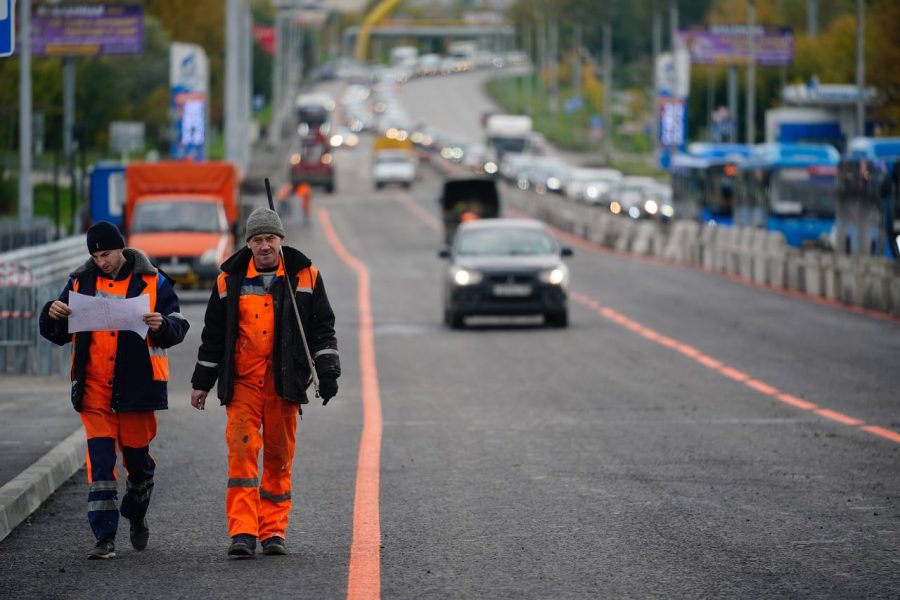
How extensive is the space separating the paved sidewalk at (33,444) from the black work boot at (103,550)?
0.88 m

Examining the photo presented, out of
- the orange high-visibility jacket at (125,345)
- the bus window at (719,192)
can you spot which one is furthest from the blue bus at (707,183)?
the orange high-visibility jacket at (125,345)

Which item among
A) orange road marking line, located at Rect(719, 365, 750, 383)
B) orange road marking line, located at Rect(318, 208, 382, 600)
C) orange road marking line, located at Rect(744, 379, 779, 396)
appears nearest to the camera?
orange road marking line, located at Rect(318, 208, 382, 600)

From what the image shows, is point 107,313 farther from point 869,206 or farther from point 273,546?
point 869,206

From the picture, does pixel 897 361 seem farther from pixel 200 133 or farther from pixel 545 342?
pixel 200 133

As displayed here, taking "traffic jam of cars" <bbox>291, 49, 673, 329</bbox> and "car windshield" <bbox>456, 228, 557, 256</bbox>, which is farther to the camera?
"car windshield" <bbox>456, 228, 557, 256</bbox>

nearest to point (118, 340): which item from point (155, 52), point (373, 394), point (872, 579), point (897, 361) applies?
point (872, 579)

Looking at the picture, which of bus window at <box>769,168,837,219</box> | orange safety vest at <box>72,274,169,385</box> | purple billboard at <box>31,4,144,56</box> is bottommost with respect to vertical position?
orange safety vest at <box>72,274,169,385</box>

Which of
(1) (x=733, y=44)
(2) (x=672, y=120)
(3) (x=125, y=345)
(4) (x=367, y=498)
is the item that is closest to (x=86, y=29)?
(2) (x=672, y=120)

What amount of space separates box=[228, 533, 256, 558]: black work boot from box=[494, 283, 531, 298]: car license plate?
17.6m

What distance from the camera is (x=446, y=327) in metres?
27.7

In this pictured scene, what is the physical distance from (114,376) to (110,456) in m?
0.39

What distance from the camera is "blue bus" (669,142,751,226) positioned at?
57.5m

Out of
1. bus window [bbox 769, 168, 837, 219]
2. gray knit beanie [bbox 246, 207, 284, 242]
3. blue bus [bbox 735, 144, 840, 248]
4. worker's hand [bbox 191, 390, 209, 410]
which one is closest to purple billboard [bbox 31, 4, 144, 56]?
blue bus [bbox 735, 144, 840, 248]

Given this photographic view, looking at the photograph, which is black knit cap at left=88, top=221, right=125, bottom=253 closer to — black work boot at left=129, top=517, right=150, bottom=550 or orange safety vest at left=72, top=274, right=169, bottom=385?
orange safety vest at left=72, top=274, right=169, bottom=385
